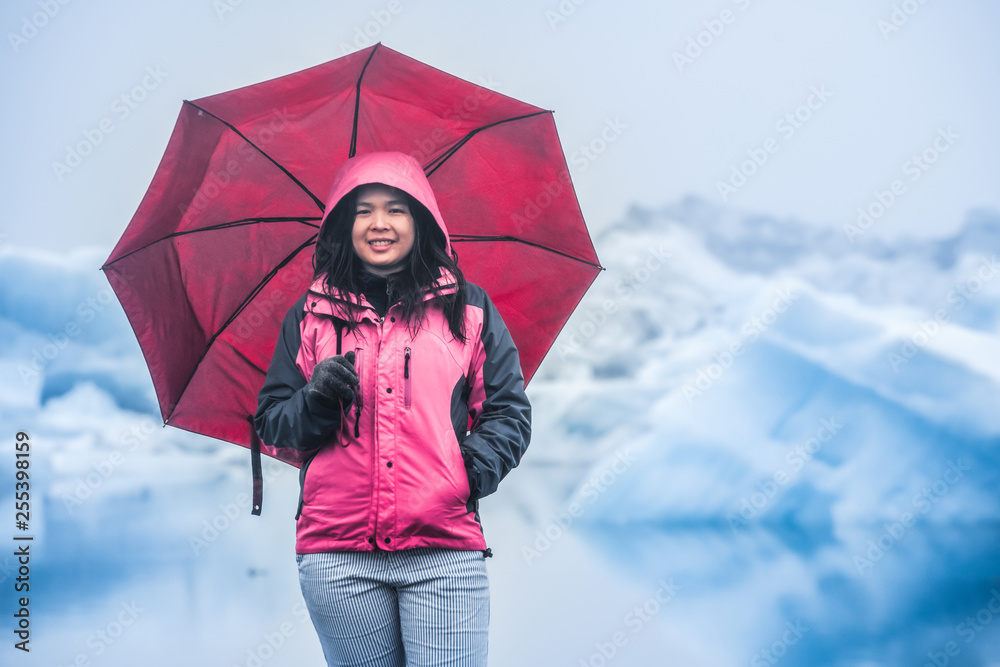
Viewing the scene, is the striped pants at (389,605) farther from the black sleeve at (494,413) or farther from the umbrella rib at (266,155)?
the umbrella rib at (266,155)

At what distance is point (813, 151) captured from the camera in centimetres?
274

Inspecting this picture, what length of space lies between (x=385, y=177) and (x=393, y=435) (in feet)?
1.78

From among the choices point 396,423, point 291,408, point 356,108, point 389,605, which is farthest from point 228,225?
point 389,605

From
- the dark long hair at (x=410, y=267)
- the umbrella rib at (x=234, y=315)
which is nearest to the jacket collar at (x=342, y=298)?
the dark long hair at (x=410, y=267)

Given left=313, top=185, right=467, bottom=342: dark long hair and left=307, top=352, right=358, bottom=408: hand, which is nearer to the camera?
left=307, top=352, right=358, bottom=408: hand

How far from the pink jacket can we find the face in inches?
1.9

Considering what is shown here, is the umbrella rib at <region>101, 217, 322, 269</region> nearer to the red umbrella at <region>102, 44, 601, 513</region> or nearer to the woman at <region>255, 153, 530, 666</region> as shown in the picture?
the red umbrella at <region>102, 44, 601, 513</region>

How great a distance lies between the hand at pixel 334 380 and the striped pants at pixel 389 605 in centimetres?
31

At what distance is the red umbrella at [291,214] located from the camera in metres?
1.81

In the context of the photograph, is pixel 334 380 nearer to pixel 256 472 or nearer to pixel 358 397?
→ pixel 358 397

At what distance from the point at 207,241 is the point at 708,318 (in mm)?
1668

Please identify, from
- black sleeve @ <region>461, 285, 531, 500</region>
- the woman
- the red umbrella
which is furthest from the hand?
the red umbrella

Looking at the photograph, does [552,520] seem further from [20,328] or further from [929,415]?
[20,328]

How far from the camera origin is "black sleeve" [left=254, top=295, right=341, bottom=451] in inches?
56.8
